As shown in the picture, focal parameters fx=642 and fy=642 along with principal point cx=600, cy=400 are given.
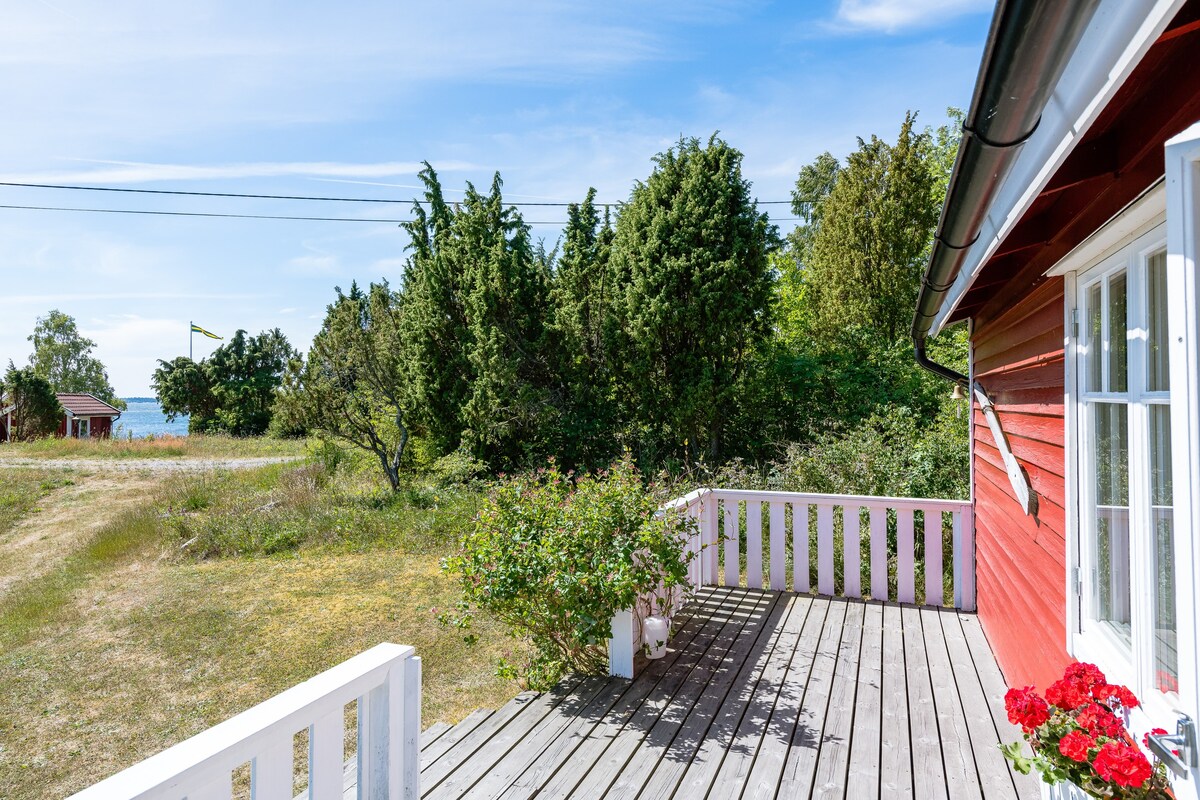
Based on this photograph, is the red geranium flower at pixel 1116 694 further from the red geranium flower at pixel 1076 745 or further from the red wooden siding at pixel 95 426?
the red wooden siding at pixel 95 426

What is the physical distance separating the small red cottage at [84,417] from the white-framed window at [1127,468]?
34.1 meters

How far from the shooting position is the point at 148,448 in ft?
62.1

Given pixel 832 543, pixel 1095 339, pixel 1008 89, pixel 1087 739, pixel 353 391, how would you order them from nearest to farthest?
pixel 1008 89 → pixel 1087 739 → pixel 1095 339 → pixel 832 543 → pixel 353 391

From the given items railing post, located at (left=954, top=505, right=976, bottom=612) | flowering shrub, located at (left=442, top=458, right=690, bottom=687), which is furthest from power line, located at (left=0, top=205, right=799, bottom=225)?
flowering shrub, located at (left=442, top=458, right=690, bottom=687)

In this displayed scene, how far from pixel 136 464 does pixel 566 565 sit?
57.1 ft

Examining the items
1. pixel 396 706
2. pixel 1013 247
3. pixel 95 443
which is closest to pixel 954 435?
pixel 1013 247

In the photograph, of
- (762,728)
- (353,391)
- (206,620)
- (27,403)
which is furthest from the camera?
(27,403)

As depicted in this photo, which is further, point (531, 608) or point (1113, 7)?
point (531, 608)

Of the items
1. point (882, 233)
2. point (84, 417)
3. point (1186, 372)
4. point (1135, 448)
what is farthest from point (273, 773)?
point (84, 417)

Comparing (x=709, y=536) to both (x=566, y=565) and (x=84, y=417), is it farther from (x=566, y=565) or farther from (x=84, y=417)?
(x=84, y=417)

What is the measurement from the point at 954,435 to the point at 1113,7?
21.6ft

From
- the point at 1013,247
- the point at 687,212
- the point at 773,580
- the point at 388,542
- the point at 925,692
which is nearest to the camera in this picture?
the point at 1013,247

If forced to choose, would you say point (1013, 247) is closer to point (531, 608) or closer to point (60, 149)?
point (531, 608)

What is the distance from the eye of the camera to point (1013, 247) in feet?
7.33
